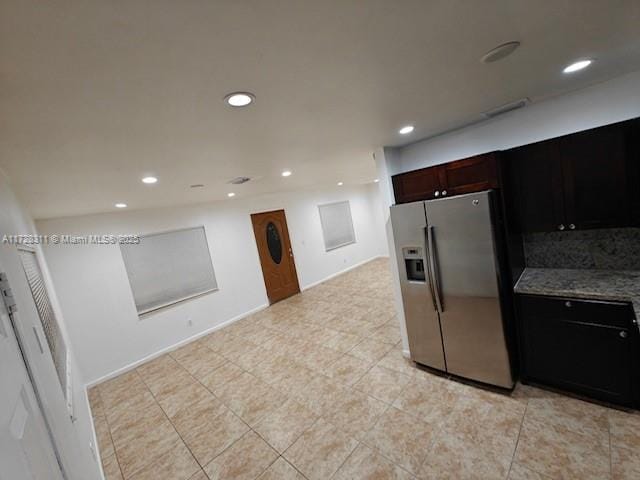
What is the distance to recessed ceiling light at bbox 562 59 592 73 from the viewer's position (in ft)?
4.92

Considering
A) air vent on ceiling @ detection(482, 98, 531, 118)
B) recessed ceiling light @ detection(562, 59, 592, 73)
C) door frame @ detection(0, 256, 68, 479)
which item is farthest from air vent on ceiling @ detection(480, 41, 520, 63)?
door frame @ detection(0, 256, 68, 479)

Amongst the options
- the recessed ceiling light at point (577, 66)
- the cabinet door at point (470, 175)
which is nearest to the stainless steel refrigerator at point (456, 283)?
Result: the cabinet door at point (470, 175)

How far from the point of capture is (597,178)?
1969mm

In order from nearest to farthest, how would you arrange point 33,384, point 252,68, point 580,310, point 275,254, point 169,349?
point 33,384, point 252,68, point 580,310, point 169,349, point 275,254

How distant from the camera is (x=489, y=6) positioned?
0.89 meters

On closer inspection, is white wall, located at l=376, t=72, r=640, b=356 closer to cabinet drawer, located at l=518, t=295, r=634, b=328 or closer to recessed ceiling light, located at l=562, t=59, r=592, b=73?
recessed ceiling light, located at l=562, t=59, r=592, b=73

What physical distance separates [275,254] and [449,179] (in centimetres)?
450

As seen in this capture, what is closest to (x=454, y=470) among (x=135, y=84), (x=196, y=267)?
(x=135, y=84)

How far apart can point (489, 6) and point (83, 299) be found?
5.15 meters

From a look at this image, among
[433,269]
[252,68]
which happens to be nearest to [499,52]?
[252,68]

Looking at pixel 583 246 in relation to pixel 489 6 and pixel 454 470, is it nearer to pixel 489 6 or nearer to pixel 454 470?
pixel 454 470

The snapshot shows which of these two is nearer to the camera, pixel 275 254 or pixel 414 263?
pixel 414 263

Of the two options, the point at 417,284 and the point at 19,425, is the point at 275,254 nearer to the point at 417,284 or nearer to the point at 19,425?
the point at 417,284

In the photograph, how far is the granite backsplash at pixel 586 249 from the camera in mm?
2107
